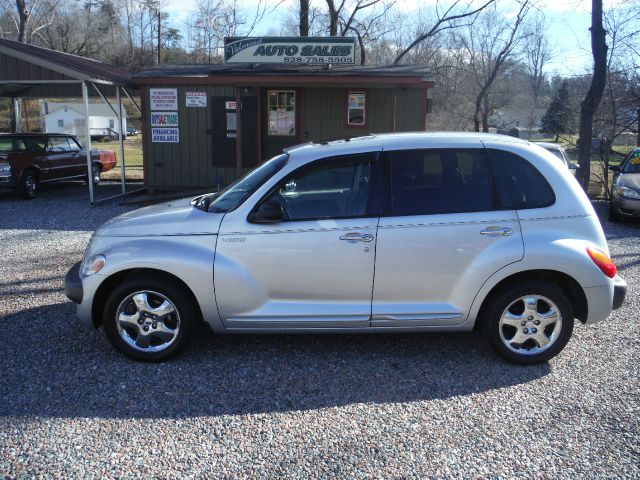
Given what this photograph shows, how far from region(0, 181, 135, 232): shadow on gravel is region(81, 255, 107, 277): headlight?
5.75m

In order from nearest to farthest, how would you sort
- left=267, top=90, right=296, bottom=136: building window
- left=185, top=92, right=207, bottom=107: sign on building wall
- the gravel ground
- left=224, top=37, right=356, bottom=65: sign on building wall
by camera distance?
1. the gravel ground
2. left=224, top=37, right=356, bottom=65: sign on building wall
3. left=185, top=92, right=207, bottom=107: sign on building wall
4. left=267, top=90, right=296, bottom=136: building window

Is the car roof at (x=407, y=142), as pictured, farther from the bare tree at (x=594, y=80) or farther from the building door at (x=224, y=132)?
the bare tree at (x=594, y=80)

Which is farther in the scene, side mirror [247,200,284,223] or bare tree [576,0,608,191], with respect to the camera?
bare tree [576,0,608,191]

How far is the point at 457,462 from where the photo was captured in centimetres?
312

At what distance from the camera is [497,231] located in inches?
162

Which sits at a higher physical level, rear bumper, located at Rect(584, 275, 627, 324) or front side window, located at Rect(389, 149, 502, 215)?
front side window, located at Rect(389, 149, 502, 215)

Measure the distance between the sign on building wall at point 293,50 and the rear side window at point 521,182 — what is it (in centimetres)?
900

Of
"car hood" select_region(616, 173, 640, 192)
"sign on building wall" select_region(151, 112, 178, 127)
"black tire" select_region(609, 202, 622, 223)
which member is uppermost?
"sign on building wall" select_region(151, 112, 178, 127)

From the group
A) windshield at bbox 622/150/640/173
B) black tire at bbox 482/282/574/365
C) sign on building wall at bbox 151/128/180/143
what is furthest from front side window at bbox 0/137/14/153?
windshield at bbox 622/150/640/173

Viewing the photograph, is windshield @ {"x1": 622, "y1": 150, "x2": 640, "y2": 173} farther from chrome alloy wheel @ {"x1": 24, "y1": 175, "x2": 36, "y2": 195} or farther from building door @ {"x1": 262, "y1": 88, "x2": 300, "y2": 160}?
chrome alloy wheel @ {"x1": 24, "y1": 175, "x2": 36, "y2": 195}

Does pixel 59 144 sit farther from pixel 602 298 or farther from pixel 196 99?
pixel 602 298

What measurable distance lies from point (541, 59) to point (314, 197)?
46.8m

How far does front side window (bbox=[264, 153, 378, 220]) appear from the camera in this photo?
166 inches

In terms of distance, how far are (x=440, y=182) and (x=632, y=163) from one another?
30.0 ft
